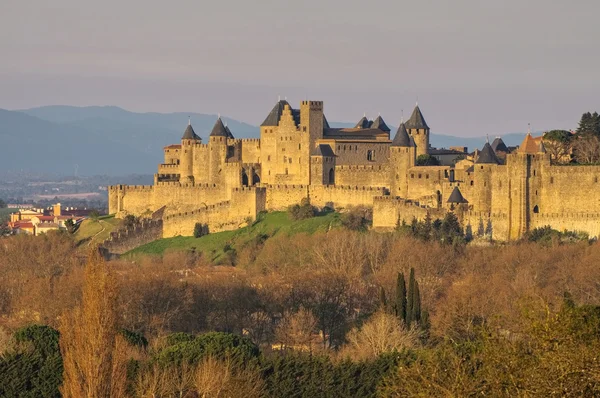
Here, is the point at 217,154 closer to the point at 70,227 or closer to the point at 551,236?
the point at 70,227

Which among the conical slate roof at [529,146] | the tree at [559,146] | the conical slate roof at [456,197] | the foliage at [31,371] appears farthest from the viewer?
the tree at [559,146]

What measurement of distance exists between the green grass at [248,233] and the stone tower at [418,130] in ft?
20.3

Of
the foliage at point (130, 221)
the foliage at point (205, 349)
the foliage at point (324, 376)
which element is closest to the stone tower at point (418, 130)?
the foliage at point (130, 221)

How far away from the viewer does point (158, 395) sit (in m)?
38.2

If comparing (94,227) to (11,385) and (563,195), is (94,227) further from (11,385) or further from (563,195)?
(11,385)

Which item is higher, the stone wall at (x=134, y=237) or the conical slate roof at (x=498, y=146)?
the conical slate roof at (x=498, y=146)

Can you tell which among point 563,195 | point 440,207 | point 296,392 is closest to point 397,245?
point 440,207

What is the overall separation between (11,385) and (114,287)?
7.37 m

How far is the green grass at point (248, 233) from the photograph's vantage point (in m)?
71.2

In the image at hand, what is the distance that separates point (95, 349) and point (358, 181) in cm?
3940

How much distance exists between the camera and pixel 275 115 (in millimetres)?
76375

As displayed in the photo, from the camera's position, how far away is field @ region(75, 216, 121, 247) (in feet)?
265

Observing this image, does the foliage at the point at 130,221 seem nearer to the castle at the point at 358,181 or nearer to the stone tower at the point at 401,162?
the castle at the point at 358,181

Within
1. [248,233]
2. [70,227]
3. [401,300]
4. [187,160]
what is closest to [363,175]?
[248,233]
